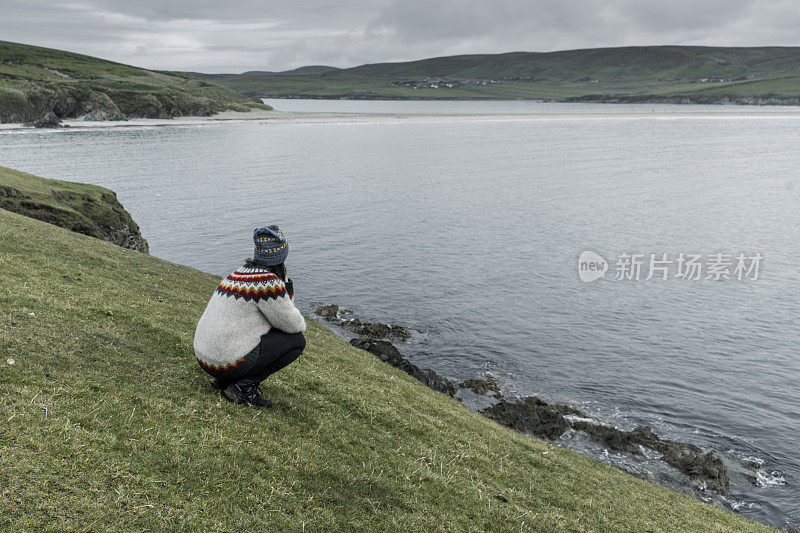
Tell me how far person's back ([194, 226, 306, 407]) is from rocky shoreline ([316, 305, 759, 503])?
1607cm

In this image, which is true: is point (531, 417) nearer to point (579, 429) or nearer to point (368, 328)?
point (579, 429)

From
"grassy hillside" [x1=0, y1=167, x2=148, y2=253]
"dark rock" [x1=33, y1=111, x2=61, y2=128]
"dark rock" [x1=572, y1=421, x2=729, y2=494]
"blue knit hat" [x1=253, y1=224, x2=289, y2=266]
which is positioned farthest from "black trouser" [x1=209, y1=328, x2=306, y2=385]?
"dark rock" [x1=33, y1=111, x2=61, y2=128]

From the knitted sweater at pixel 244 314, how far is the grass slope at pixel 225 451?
181 centimetres

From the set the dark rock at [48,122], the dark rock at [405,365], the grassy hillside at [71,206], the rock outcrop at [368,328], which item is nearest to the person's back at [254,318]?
the dark rock at [405,365]

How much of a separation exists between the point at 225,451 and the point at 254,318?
2.77m

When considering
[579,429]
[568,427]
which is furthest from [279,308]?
[579,429]

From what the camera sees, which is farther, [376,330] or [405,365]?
[376,330]

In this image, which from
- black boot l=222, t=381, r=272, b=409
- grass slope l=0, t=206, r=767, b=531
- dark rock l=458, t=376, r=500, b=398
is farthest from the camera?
dark rock l=458, t=376, r=500, b=398

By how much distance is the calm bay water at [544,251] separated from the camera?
93.0ft

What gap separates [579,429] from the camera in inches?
969

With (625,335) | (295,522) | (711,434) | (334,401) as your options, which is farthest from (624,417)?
(295,522)

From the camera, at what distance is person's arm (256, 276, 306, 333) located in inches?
436

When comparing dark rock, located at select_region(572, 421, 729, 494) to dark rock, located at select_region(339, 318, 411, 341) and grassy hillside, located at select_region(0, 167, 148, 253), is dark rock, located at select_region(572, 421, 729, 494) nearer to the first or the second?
dark rock, located at select_region(339, 318, 411, 341)

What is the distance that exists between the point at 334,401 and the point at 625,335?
26373 mm
